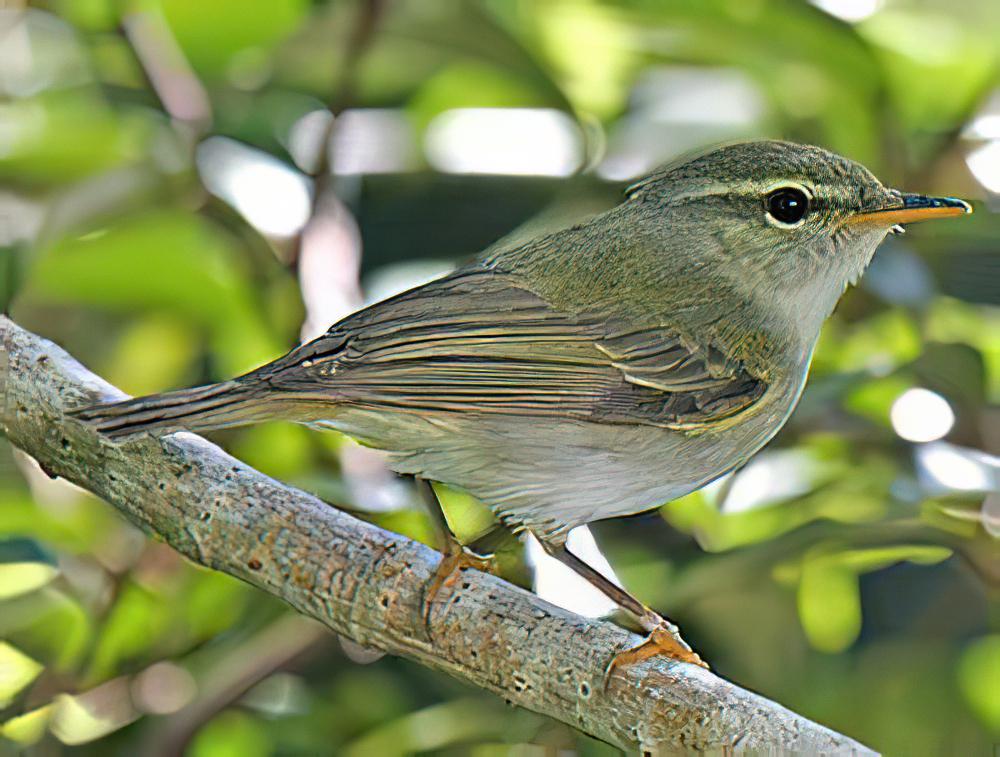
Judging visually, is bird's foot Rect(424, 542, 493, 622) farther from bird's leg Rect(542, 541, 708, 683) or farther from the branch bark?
bird's leg Rect(542, 541, 708, 683)

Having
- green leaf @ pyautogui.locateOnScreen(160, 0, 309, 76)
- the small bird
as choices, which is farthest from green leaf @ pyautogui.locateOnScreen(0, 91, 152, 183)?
the small bird

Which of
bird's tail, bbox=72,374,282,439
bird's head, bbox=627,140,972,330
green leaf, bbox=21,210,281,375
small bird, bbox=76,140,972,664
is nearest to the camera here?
bird's tail, bbox=72,374,282,439

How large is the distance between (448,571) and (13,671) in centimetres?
99

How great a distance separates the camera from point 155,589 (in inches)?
97.0

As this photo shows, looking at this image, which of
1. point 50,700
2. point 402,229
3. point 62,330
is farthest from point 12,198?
point 50,700

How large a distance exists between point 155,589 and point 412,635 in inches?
33.3

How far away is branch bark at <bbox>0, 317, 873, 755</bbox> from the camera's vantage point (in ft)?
5.54

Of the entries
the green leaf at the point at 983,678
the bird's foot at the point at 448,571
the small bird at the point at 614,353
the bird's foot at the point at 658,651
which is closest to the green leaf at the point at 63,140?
the small bird at the point at 614,353

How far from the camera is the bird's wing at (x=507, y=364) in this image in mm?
1804

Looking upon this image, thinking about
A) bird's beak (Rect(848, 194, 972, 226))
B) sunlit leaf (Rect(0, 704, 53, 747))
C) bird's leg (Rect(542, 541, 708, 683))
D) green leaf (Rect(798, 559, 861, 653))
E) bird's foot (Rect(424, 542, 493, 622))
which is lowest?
sunlit leaf (Rect(0, 704, 53, 747))

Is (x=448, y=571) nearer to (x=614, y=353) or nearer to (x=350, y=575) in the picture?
(x=350, y=575)

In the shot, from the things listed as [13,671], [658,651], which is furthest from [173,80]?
[658,651]

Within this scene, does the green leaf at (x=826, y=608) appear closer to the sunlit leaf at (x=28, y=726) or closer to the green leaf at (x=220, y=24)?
the sunlit leaf at (x=28, y=726)

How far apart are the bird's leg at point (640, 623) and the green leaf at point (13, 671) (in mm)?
1088
